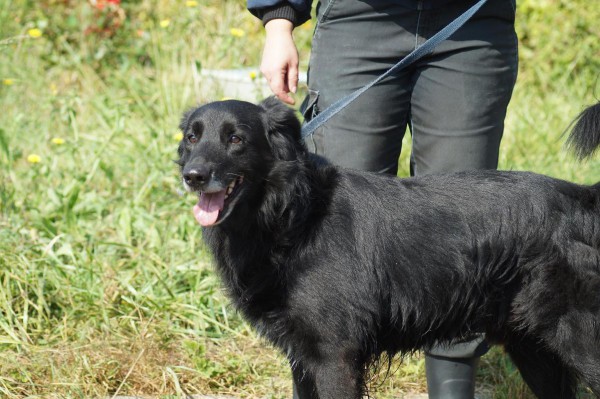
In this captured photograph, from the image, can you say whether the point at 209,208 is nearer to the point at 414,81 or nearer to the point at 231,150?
the point at 231,150

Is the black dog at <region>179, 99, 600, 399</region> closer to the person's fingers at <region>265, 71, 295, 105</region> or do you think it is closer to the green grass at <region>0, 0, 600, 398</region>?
the person's fingers at <region>265, 71, 295, 105</region>

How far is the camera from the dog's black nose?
2.73 metres

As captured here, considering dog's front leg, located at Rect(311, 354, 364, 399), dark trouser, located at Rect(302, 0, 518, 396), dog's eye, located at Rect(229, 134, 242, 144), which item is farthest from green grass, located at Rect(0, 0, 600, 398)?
dog's eye, located at Rect(229, 134, 242, 144)

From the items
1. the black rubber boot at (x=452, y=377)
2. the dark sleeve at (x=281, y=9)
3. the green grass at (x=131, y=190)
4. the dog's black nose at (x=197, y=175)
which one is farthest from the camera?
the green grass at (x=131, y=190)

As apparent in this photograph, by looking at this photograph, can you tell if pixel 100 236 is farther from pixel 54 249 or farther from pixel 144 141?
pixel 144 141

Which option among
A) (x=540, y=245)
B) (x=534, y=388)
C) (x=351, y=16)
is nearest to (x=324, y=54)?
(x=351, y=16)

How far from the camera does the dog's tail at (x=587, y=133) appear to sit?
3.07m

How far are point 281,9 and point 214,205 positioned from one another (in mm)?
857

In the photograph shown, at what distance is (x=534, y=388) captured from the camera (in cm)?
335

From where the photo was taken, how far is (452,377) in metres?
3.52

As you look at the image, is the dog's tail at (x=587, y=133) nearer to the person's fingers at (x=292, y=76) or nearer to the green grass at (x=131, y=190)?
the person's fingers at (x=292, y=76)

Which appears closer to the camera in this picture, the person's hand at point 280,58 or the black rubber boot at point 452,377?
the person's hand at point 280,58

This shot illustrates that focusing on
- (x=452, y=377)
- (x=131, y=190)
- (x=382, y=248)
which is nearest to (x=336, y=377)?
(x=382, y=248)

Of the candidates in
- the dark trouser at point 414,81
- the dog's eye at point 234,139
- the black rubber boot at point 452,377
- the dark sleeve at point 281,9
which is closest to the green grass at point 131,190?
the black rubber boot at point 452,377
